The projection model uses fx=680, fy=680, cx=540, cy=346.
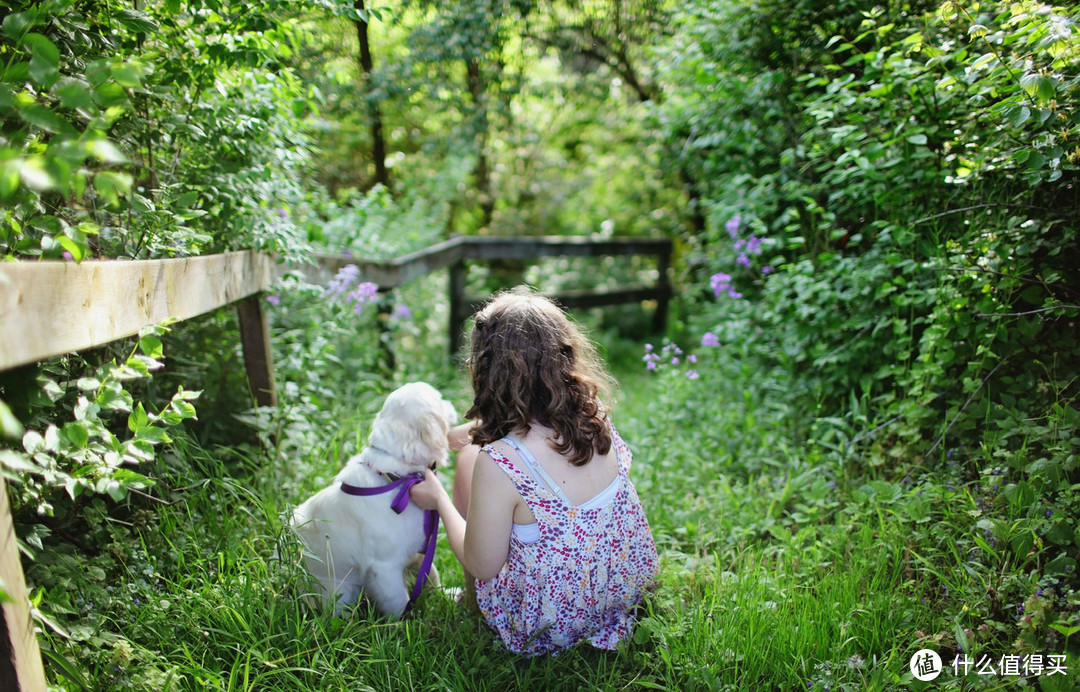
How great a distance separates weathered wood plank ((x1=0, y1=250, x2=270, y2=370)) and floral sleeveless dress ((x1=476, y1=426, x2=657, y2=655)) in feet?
3.08

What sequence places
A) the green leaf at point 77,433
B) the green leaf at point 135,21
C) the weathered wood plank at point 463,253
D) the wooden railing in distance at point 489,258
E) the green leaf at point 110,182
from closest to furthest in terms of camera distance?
the green leaf at point 110,182 → the green leaf at point 77,433 → the green leaf at point 135,21 → the weathered wood plank at point 463,253 → the wooden railing in distance at point 489,258

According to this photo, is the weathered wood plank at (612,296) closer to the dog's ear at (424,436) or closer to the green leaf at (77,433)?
the dog's ear at (424,436)

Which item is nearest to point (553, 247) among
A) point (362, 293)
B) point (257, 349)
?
point (362, 293)

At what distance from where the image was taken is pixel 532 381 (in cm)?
194

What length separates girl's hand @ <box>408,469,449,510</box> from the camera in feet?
6.95

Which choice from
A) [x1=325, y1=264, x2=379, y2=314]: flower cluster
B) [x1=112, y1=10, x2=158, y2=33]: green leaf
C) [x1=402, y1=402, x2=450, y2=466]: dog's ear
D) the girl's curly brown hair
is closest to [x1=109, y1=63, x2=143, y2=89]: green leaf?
[x1=112, y1=10, x2=158, y2=33]: green leaf

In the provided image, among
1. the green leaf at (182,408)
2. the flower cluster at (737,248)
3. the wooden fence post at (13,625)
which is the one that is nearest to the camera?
the wooden fence post at (13,625)

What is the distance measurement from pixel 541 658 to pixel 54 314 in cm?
155

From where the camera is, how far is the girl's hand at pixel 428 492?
2.12 metres

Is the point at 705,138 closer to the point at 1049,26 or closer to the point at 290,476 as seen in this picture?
the point at 1049,26

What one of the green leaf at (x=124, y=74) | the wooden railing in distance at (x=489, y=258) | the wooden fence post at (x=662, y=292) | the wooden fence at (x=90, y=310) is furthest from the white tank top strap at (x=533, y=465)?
the wooden fence post at (x=662, y=292)

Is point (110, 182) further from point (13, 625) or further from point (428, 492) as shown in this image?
point (428, 492)

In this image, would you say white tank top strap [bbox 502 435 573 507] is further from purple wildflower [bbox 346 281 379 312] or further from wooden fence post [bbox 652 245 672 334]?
wooden fence post [bbox 652 245 672 334]

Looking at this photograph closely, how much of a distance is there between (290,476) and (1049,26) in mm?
→ 2916
